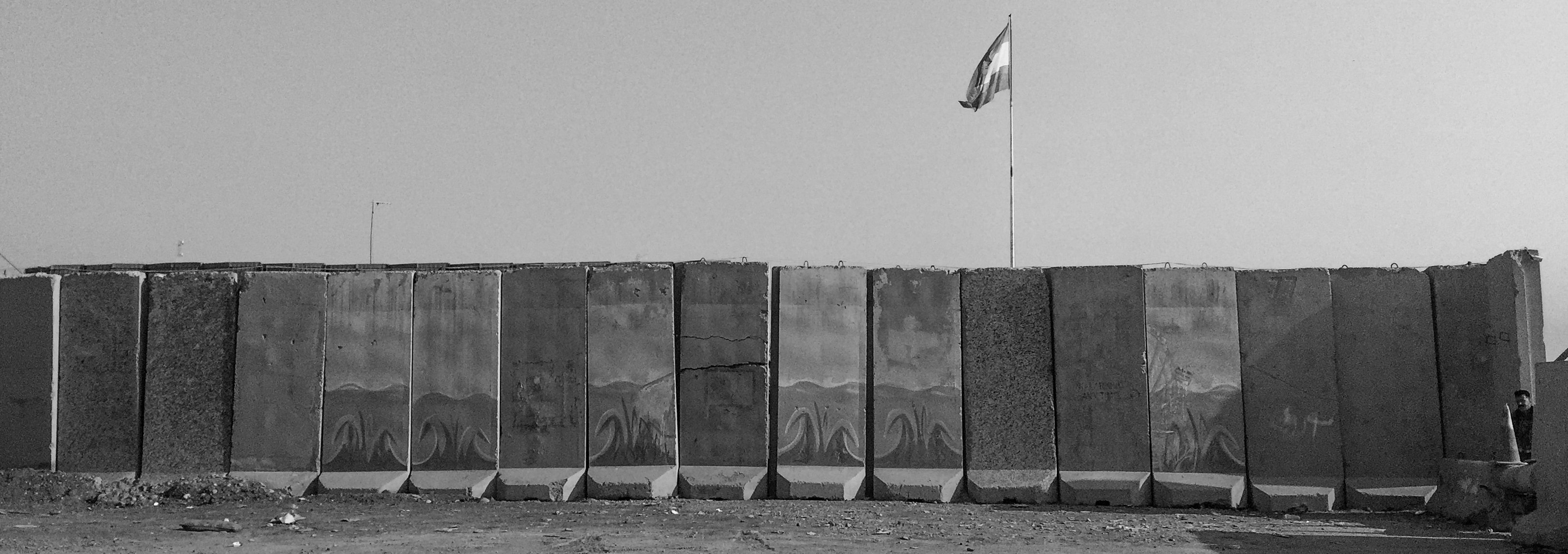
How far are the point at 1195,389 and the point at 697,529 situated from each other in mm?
4967

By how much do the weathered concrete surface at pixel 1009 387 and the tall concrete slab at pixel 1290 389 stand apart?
1.84m

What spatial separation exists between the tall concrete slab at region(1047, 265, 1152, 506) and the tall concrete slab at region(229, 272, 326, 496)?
6918 millimetres

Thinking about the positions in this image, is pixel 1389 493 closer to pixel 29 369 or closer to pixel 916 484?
pixel 916 484

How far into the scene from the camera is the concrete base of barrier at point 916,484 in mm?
11242

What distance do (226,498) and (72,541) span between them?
2.07m

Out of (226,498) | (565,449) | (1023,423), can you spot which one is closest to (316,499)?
(226,498)

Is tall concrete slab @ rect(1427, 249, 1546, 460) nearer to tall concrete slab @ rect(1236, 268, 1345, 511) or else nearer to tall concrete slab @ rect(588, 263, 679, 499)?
tall concrete slab @ rect(1236, 268, 1345, 511)

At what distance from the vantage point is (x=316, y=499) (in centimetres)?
1114

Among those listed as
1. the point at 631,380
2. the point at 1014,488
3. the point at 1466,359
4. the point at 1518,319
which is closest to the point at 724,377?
the point at 631,380

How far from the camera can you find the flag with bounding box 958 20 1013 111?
17.5 metres

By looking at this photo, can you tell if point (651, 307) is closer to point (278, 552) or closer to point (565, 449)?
point (565, 449)

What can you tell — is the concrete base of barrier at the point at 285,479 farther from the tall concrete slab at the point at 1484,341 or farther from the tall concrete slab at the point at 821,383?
the tall concrete slab at the point at 1484,341

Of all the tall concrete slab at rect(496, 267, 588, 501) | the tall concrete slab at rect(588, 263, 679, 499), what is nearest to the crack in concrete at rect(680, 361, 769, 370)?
the tall concrete slab at rect(588, 263, 679, 499)

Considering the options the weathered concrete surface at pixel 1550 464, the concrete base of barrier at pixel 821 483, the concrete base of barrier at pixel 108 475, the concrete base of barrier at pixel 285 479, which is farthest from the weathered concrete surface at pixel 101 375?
the weathered concrete surface at pixel 1550 464
